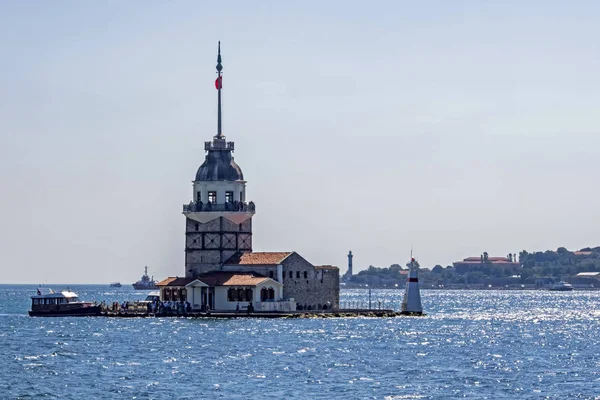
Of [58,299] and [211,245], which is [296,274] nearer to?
[211,245]

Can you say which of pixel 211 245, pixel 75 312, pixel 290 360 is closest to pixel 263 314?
pixel 211 245

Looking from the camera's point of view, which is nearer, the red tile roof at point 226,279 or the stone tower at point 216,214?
the red tile roof at point 226,279

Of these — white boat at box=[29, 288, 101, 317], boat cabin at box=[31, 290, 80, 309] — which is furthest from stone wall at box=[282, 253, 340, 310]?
boat cabin at box=[31, 290, 80, 309]

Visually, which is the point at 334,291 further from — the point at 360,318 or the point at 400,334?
the point at 400,334

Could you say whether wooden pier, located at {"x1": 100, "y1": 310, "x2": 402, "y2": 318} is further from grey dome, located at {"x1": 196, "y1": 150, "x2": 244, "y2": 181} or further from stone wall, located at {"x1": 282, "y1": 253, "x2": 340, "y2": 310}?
grey dome, located at {"x1": 196, "y1": 150, "x2": 244, "y2": 181}

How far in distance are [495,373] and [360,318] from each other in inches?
2044

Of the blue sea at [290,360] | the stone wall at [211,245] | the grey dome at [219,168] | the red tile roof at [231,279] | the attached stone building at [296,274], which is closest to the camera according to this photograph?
the blue sea at [290,360]

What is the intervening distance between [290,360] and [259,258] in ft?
139

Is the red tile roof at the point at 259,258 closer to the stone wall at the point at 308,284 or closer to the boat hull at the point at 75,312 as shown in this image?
the stone wall at the point at 308,284

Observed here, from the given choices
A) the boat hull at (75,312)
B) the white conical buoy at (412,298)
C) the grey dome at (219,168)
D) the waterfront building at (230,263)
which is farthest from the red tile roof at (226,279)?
the white conical buoy at (412,298)

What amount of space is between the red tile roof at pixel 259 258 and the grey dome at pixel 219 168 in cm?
687

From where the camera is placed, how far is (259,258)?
12031 centimetres

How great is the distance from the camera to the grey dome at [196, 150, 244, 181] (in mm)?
123438

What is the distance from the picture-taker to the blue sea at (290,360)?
63688 mm
